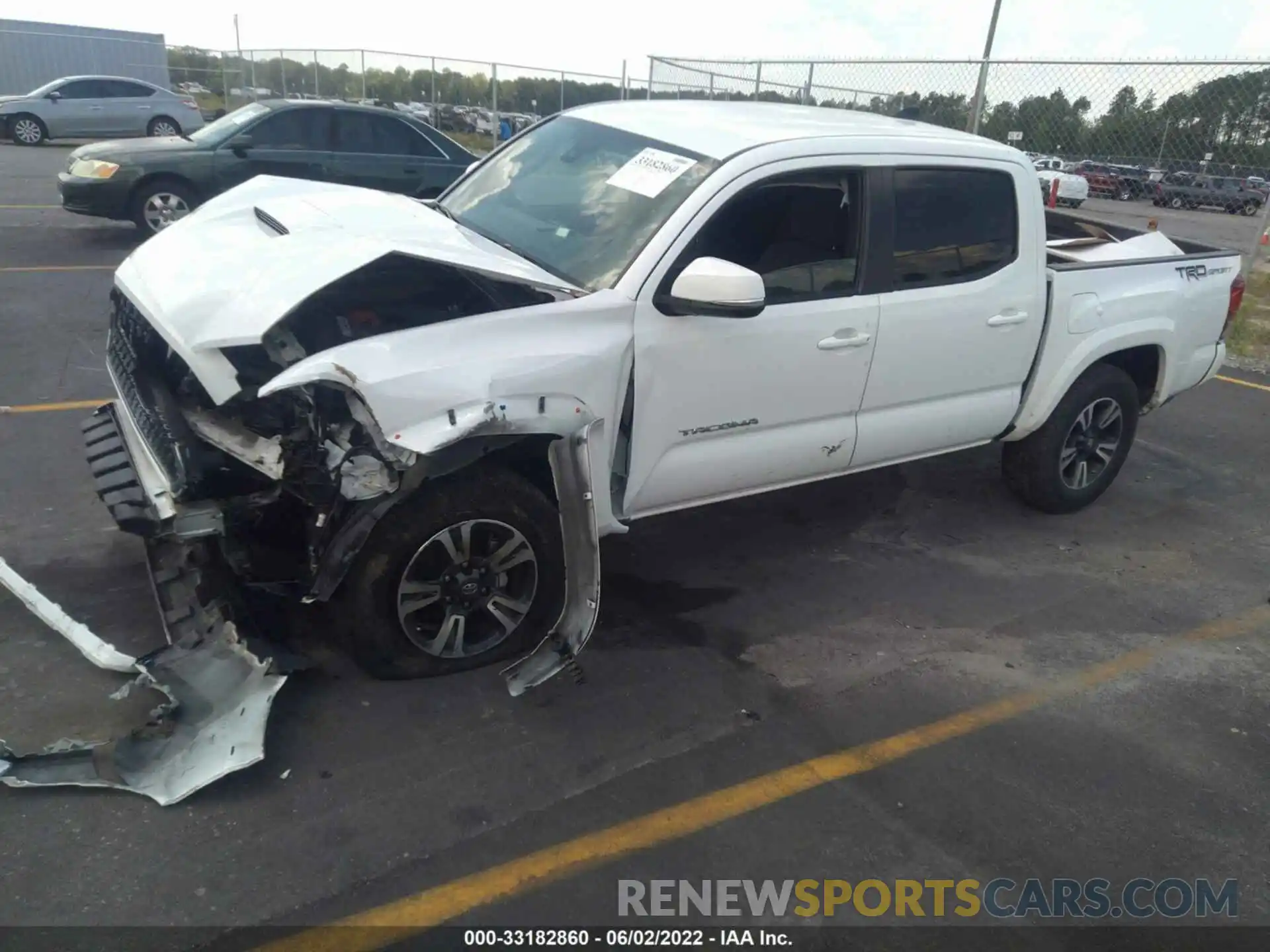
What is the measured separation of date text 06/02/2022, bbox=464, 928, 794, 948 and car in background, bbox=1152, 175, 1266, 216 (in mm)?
12069

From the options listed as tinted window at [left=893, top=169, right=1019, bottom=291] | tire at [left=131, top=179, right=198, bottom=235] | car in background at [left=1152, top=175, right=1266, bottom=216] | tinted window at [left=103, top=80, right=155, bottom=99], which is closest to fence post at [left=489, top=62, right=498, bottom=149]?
→ tinted window at [left=103, top=80, right=155, bottom=99]

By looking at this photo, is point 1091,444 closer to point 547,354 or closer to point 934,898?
point 934,898

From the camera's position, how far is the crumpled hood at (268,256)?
10.5 ft

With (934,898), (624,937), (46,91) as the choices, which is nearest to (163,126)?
(46,91)

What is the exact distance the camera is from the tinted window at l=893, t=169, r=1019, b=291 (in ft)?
14.1

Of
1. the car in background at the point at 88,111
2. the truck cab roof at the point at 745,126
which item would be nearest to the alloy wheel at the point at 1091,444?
the truck cab roof at the point at 745,126

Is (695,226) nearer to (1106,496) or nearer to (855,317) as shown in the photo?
(855,317)

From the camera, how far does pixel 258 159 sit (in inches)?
420

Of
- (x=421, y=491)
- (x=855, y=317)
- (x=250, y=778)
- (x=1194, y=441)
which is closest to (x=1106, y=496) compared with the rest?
(x=1194, y=441)

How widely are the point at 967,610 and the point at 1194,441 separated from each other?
3.69 meters

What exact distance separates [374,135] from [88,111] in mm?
12555

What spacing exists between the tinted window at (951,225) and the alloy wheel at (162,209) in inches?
344

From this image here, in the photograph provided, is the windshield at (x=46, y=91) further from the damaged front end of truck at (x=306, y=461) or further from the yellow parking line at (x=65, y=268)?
the damaged front end of truck at (x=306, y=461)

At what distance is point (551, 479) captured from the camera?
3.67 meters
